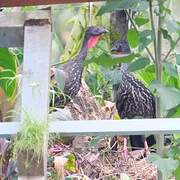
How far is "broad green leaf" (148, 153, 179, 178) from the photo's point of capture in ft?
3.77

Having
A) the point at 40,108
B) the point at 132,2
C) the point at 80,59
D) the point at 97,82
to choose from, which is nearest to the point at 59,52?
the point at 97,82

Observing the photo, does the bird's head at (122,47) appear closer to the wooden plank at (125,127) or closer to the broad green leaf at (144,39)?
the broad green leaf at (144,39)

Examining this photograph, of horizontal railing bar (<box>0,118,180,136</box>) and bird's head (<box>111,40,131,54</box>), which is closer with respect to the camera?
horizontal railing bar (<box>0,118,180,136</box>)

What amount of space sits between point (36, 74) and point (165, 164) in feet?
1.14

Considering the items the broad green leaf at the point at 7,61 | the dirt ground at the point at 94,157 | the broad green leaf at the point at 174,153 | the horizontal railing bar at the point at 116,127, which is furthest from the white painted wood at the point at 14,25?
the broad green leaf at the point at 7,61

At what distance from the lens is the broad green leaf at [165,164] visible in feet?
3.77

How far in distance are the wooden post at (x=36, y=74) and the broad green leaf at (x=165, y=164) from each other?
11.5 inches

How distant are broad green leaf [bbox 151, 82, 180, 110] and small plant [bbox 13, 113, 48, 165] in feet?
1.10

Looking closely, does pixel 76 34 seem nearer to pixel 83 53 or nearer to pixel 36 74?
pixel 83 53

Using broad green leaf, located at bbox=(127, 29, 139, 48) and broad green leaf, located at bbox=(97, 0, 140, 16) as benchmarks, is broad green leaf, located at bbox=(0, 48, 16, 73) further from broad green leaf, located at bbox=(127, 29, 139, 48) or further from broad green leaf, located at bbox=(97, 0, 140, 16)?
broad green leaf, located at bbox=(97, 0, 140, 16)

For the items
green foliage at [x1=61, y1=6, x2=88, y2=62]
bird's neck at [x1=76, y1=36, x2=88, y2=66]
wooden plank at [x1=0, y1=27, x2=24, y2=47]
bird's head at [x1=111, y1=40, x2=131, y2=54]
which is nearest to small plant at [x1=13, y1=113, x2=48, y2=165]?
wooden plank at [x1=0, y1=27, x2=24, y2=47]

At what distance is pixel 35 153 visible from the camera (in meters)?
0.93

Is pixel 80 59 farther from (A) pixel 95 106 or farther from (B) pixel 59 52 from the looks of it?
(B) pixel 59 52

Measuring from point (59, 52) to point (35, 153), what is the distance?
78.5 inches
